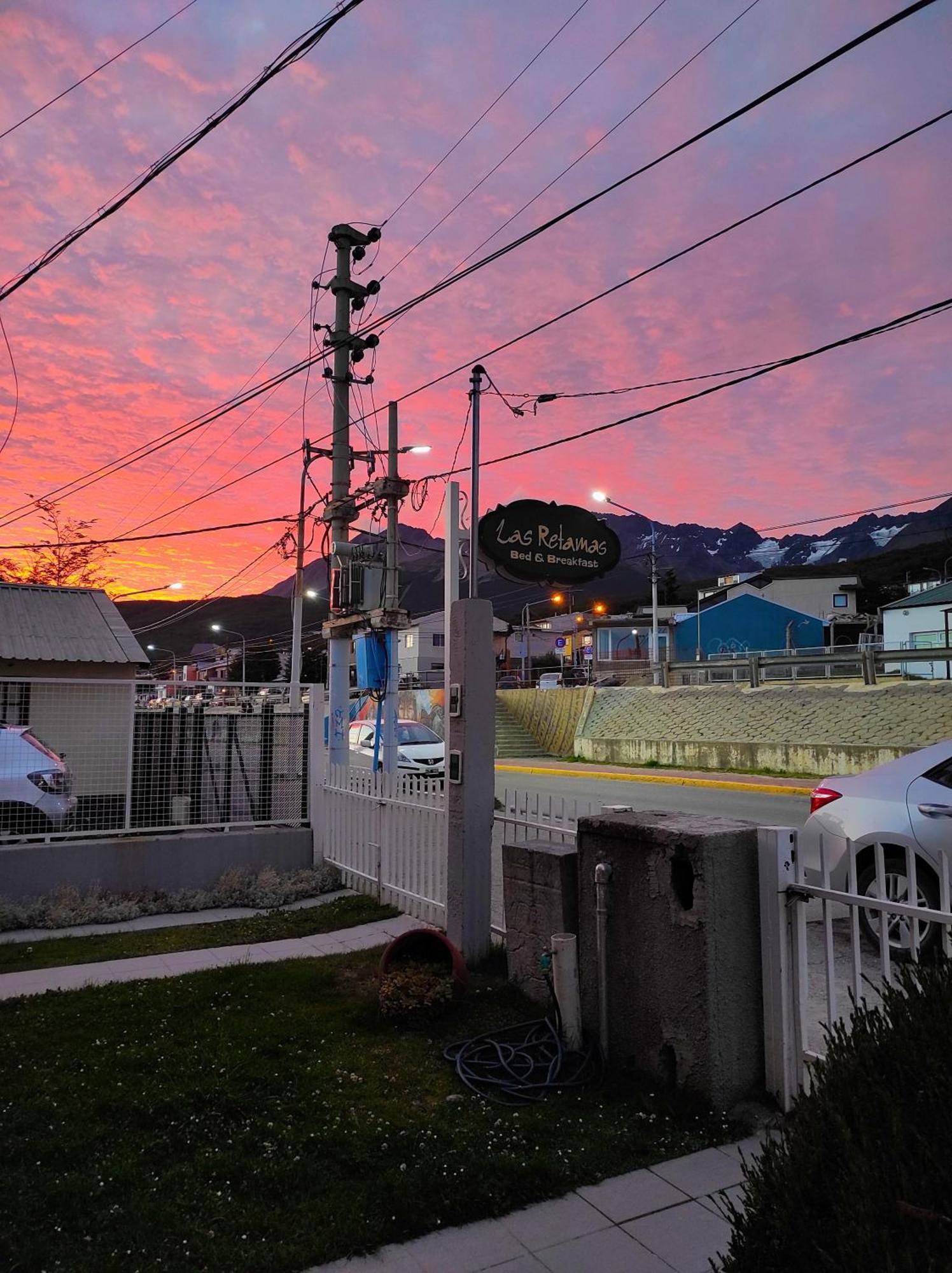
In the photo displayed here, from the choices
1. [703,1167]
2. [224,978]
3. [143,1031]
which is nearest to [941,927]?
[703,1167]

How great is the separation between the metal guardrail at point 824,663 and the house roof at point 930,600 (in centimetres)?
1565

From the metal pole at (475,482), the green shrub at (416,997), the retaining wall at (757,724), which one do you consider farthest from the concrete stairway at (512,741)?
the green shrub at (416,997)

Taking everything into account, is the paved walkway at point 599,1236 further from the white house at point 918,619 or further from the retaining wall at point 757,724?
the white house at point 918,619

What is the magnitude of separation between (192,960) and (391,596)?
8.60m

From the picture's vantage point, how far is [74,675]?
16406mm

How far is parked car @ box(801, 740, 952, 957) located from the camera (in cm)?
570

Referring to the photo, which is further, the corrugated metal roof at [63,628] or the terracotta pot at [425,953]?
the corrugated metal roof at [63,628]

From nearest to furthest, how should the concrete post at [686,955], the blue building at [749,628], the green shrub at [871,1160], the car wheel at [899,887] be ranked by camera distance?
the green shrub at [871,1160], the concrete post at [686,955], the car wheel at [899,887], the blue building at [749,628]

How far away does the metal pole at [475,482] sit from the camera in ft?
22.0

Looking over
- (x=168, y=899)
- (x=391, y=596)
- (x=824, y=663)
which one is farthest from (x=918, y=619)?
(x=168, y=899)

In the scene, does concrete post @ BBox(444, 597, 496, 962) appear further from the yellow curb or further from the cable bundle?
the yellow curb

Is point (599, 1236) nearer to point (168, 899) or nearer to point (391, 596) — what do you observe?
point (168, 899)

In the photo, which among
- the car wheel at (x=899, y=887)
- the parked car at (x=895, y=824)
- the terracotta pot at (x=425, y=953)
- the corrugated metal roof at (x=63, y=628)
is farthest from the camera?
the corrugated metal roof at (x=63, y=628)

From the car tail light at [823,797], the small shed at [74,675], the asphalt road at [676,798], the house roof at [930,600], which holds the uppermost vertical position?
the house roof at [930,600]
